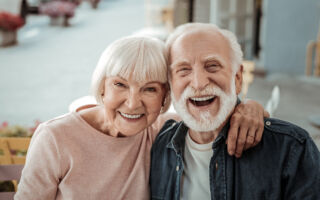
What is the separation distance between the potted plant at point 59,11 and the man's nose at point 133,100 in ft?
36.9

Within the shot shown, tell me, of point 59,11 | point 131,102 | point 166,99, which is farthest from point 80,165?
point 59,11

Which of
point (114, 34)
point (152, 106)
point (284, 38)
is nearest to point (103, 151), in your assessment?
point (152, 106)

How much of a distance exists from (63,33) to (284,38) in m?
8.16

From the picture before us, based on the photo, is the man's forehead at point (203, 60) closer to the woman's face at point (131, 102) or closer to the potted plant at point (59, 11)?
the woman's face at point (131, 102)

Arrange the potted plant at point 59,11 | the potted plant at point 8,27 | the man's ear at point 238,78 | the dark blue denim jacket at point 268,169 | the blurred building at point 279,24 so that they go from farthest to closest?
the potted plant at point 59,11, the potted plant at point 8,27, the blurred building at point 279,24, the man's ear at point 238,78, the dark blue denim jacket at point 268,169

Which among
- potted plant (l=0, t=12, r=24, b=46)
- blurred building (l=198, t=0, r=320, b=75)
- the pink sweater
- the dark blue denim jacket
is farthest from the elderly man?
potted plant (l=0, t=12, r=24, b=46)

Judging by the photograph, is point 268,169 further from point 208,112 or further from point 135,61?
point 135,61

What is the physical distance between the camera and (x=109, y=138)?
4.62ft

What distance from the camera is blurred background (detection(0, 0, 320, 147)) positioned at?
5.71 metres

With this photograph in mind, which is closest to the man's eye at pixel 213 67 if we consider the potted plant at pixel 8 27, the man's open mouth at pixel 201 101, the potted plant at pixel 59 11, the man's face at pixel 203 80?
the man's face at pixel 203 80

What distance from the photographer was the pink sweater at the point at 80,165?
4.34 feet

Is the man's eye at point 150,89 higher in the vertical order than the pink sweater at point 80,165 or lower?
higher

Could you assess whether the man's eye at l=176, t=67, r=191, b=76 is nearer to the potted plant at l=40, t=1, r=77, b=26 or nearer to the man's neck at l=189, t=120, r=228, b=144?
the man's neck at l=189, t=120, r=228, b=144

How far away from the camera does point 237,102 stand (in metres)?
1.39
